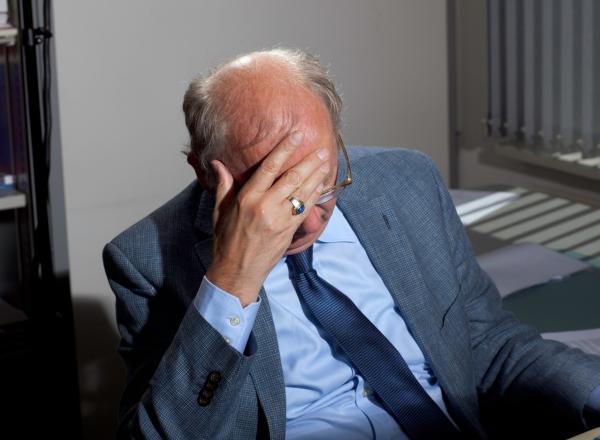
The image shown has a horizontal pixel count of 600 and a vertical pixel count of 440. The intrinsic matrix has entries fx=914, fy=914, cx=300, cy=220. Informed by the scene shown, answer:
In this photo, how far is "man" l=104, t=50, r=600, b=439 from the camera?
1.29 metres

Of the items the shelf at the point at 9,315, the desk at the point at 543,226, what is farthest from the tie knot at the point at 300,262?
the shelf at the point at 9,315

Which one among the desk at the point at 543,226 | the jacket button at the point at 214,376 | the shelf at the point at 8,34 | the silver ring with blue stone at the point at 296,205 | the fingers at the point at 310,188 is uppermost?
the shelf at the point at 8,34

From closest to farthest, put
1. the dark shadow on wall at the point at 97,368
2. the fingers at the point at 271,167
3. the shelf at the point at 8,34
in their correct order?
the fingers at the point at 271,167 → the shelf at the point at 8,34 → the dark shadow on wall at the point at 97,368

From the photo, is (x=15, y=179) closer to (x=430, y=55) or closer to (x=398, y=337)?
(x=398, y=337)

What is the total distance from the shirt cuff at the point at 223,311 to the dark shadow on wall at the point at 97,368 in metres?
1.09

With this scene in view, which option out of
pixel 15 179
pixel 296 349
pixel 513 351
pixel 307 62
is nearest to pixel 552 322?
pixel 513 351

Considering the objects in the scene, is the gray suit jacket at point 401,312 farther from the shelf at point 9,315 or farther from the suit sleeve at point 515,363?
the shelf at point 9,315

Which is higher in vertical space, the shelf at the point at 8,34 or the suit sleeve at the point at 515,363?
the shelf at the point at 8,34

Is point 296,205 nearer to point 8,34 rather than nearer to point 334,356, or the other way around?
point 334,356

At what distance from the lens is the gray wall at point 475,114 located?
3035 millimetres

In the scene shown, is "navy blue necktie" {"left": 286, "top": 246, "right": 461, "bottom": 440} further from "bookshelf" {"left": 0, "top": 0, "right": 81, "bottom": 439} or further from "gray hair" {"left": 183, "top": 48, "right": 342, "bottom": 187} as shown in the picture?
"bookshelf" {"left": 0, "top": 0, "right": 81, "bottom": 439}

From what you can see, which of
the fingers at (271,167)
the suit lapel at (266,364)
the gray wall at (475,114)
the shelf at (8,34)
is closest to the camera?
the fingers at (271,167)

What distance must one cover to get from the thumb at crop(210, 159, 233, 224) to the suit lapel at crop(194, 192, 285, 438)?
0.41 ft

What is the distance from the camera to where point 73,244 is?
2.26m
